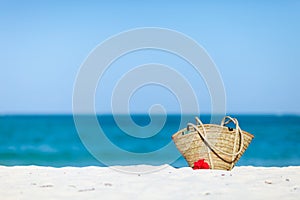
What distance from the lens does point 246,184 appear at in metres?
4.94

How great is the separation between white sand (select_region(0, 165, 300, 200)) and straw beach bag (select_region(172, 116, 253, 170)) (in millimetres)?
286

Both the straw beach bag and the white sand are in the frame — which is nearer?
the white sand

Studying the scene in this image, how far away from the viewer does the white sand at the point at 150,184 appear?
4.41 m

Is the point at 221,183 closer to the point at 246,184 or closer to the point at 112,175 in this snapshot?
the point at 246,184

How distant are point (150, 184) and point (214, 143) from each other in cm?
180

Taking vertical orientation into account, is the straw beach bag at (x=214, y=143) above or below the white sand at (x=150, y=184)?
above

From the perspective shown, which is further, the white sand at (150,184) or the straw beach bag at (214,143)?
the straw beach bag at (214,143)

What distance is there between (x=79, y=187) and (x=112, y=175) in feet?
2.77

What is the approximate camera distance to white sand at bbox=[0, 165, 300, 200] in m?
4.41

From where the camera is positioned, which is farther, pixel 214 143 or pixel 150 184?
pixel 214 143

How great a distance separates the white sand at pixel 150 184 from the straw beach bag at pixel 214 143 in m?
0.29

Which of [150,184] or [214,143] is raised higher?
[214,143]

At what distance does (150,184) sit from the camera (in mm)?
4902

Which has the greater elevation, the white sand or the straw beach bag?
the straw beach bag
